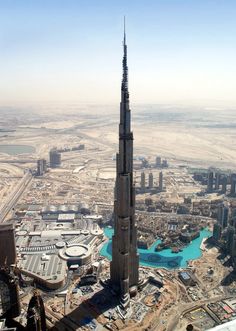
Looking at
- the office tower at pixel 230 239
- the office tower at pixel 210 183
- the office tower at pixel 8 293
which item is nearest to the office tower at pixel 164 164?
the office tower at pixel 210 183

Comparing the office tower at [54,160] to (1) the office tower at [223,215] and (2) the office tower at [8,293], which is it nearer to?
(1) the office tower at [223,215]

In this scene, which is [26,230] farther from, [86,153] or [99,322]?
[86,153]

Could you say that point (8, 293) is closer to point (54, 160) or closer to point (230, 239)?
point (230, 239)

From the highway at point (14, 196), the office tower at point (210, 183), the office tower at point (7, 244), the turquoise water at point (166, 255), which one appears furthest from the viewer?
the office tower at point (210, 183)

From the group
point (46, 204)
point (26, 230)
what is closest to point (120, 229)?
point (26, 230)

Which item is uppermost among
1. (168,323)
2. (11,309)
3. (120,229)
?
(120,229)

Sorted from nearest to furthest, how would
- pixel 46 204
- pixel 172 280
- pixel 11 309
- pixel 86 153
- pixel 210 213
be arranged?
pixel 11 309 → pixel 172 280 → pixel 210 213 → pixel 46 204 → pixel 86 153

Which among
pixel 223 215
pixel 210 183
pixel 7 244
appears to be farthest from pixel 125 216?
pixel 210 183
